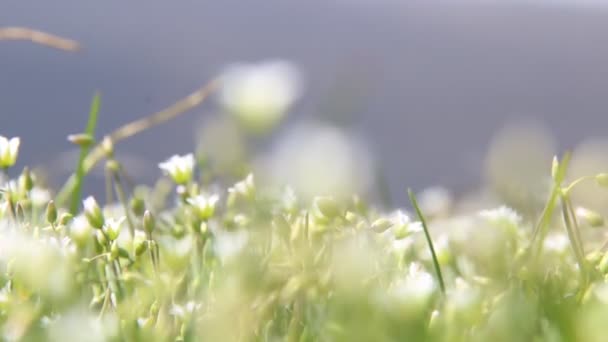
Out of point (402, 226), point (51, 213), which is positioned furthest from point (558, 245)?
point (51, 213)

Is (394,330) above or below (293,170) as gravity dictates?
below

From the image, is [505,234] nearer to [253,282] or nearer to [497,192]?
[497,192]

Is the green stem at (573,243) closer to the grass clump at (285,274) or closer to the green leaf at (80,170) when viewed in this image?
the grass clump at (285,274)

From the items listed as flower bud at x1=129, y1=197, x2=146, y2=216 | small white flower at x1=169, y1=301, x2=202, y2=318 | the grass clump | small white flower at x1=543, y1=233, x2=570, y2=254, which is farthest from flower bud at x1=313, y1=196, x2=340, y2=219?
small white flower at x1=543, y1=233, x2=570, y2=254

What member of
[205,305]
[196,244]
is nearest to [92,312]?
[205,305]

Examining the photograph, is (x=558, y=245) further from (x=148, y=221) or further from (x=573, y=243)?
(x=148, y=221)

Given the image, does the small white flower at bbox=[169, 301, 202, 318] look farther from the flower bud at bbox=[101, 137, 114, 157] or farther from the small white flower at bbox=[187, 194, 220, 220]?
the flower bud at bbox=[101, 137, 114, 157]
